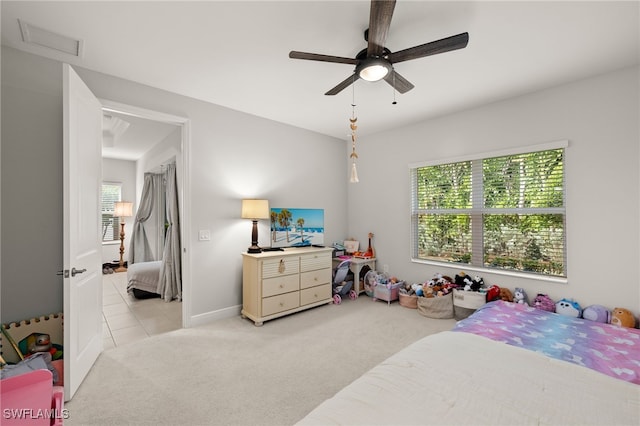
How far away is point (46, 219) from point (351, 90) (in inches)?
119

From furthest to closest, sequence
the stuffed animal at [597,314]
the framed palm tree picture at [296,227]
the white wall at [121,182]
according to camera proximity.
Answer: the white wall at [121,182] → the framed palm tree picture at [296,227] → the stuffed animal at [597,314]

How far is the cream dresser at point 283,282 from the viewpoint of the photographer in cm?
325

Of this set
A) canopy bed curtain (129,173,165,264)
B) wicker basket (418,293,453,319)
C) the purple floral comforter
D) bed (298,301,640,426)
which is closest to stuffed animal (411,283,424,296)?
wicker basket (418,293,453,319)

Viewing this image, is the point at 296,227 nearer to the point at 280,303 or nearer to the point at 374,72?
the point at 280,303

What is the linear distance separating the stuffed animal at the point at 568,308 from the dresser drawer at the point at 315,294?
8.42ft

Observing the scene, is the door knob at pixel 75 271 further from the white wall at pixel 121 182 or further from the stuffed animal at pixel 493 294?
the white wall at pixel 121 182

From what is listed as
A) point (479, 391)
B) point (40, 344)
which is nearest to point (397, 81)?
point (479, 391)

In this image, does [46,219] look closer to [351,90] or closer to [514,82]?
→ [351,90]

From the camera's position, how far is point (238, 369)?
7.59 ft

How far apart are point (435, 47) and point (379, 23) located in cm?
43

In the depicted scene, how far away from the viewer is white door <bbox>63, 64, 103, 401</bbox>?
6.28 ft

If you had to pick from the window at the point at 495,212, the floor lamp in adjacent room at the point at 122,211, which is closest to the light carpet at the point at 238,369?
the window at the point at 495,212

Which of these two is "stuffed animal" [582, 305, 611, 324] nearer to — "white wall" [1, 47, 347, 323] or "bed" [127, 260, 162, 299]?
"white wall" [1, 47, 347, 323]

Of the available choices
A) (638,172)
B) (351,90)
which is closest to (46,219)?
(351,90)
